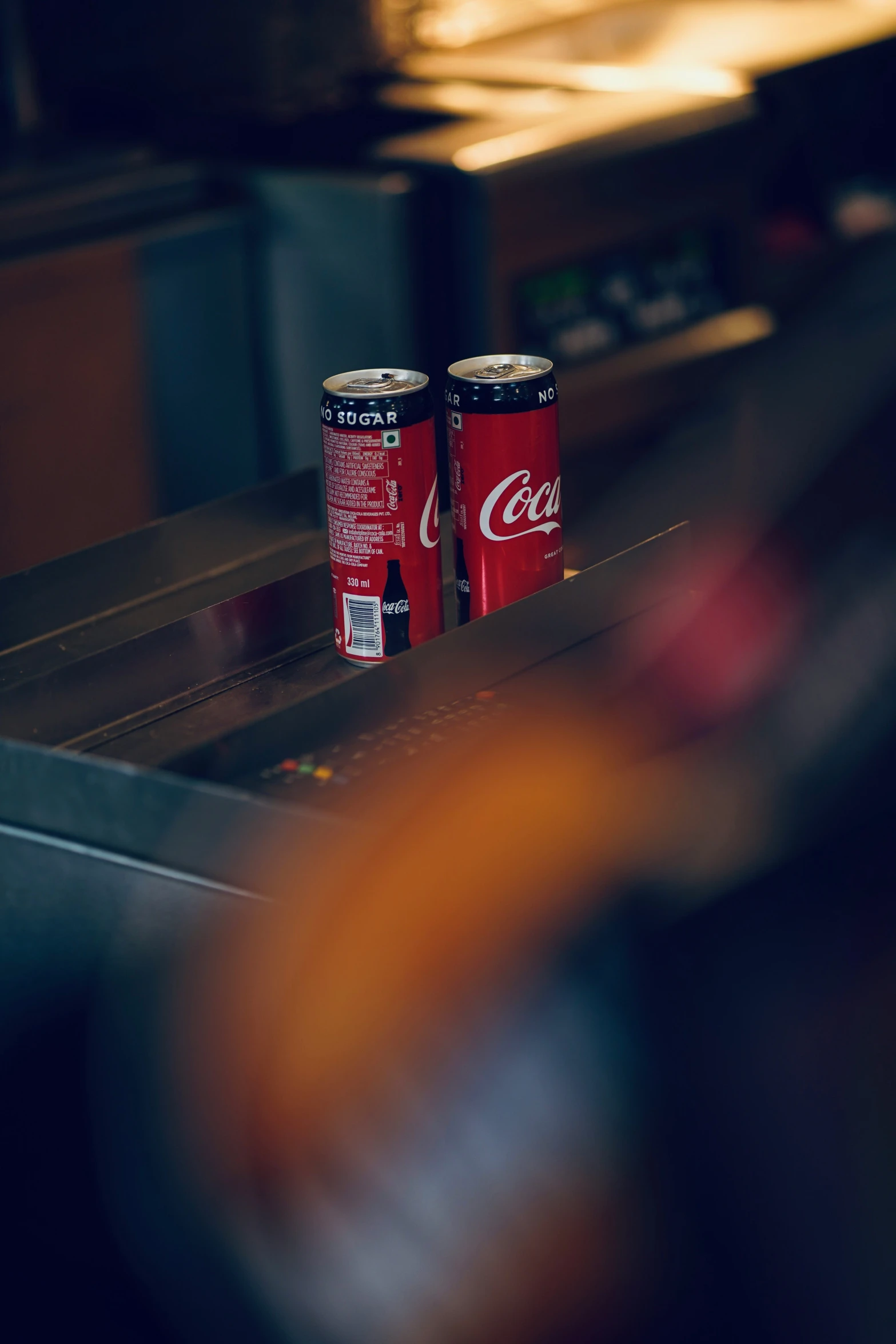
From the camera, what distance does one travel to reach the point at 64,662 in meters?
0.96

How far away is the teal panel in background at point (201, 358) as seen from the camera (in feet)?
6.97

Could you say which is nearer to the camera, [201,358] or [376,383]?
[376,383]

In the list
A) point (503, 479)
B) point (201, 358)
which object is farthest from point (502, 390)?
point (201, 358)

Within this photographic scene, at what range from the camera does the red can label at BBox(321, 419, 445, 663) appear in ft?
3.00

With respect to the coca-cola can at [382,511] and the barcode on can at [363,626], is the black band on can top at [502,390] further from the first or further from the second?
the barcode on can at [363,626]

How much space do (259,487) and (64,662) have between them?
0.87 ft

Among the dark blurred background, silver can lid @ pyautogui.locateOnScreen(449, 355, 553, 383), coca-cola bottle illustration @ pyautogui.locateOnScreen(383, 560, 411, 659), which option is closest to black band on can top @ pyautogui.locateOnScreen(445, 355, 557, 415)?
silver can lid @ pyautogui.locateOnScreen(449, 355, 553, 383)

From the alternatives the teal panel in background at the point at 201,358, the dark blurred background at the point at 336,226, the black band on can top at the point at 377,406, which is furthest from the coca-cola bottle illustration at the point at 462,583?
the teal panel in background at the point at 201,358

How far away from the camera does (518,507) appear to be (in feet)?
3.15

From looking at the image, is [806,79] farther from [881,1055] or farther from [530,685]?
[881,1055]

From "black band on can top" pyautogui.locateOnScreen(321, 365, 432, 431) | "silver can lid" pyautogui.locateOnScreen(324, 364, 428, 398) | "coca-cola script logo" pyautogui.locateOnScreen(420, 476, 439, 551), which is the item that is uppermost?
"silver can lid" pyautogui.locateOnScreen(324, 364, 428, 398)

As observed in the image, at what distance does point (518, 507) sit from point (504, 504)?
0.03ft

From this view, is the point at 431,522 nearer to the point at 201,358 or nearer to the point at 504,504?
the point at 504,504

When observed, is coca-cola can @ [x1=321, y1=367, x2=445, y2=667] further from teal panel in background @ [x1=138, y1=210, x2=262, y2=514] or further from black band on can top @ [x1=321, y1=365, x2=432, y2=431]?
teal panel in background @ [x1=138, y1=210, x2=262, y2=514]
